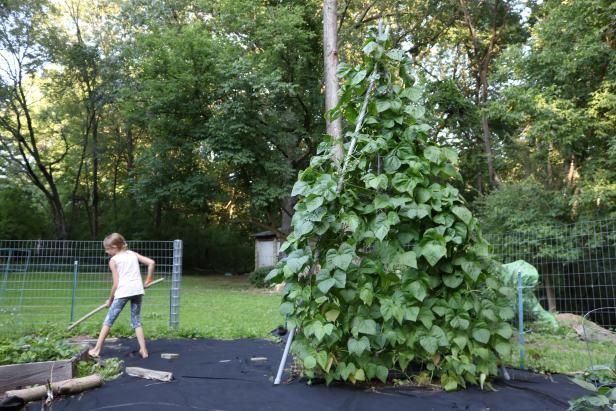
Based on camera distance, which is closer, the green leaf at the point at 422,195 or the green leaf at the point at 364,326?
the green leaf at the point at 364,326

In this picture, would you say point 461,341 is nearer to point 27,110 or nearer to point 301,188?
point 301,188

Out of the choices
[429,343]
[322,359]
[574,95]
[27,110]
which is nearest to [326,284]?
[322,359]

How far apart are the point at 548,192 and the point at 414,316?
352 inches

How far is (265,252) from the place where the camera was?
70.0 ft

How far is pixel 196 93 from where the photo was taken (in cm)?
1588

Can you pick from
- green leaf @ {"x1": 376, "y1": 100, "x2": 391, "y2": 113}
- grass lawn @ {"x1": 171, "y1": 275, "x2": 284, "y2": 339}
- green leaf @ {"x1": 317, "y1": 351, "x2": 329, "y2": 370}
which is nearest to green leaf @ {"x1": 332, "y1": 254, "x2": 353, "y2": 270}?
green leaf @ {"x1": 317, "y1": 351, "x2": 329, "y2": 370}

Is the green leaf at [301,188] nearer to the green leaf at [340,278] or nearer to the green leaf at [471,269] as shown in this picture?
the green leaf at [340,278]

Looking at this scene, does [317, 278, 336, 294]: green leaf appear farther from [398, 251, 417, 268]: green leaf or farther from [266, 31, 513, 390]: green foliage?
[398, 251, 417, 268]: green leaf

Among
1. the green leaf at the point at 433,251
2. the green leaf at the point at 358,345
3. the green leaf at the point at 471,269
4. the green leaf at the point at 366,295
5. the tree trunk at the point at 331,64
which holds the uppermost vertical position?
the tree trunk at the point at 331,64

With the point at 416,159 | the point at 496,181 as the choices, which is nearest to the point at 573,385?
the point at 416,159

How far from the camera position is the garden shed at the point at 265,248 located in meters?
20.8

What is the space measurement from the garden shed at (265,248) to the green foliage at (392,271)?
16705mm

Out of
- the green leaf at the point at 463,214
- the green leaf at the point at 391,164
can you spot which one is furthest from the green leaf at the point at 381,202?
the green leaf at the point at 463,214

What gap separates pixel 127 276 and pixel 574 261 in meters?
7.57
